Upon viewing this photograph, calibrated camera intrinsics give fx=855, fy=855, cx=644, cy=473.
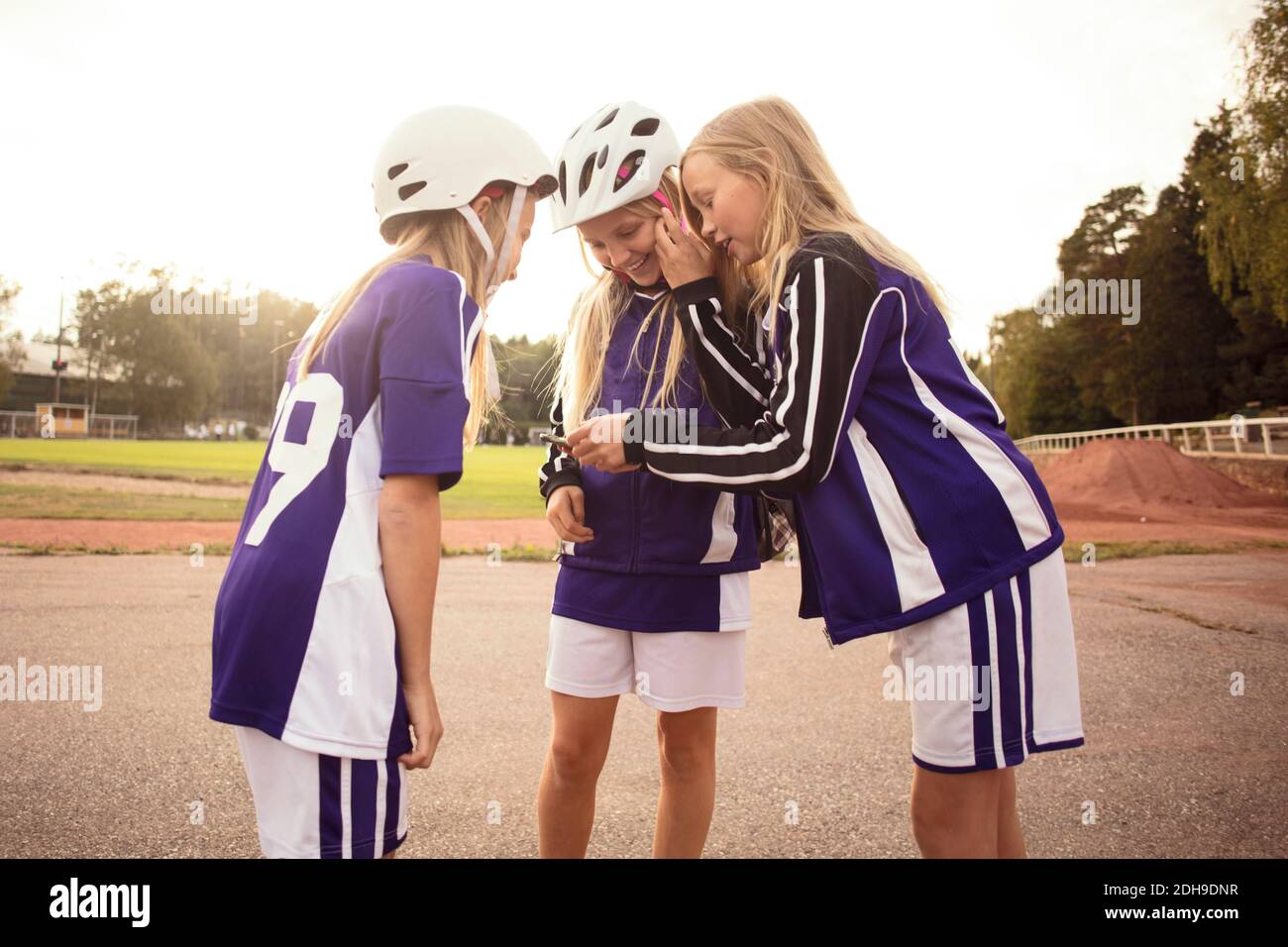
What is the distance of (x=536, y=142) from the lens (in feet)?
6.85

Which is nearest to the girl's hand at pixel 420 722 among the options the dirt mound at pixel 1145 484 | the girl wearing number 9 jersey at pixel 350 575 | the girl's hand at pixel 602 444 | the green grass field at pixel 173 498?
the girl wearing number 9 jersey at pixel 350 575

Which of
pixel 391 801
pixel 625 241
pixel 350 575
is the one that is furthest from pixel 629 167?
pixel 391 801

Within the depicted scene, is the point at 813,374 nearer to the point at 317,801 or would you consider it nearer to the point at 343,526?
the point at 343,526

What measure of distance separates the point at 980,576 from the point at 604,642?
1089 mm

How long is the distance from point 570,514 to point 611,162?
105 cm

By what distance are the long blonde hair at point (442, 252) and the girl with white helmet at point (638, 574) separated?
1.80ft

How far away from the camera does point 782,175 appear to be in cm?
213

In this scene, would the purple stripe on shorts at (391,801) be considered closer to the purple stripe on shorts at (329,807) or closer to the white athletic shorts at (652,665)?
the purple stripe on shorts at (329,807)

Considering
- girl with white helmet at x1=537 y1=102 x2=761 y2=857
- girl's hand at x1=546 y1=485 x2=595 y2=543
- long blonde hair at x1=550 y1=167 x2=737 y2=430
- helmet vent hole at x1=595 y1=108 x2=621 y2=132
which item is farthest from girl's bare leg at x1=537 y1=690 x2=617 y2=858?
helmet vent hole at x1=595 y1=108 x2=621 y2=132

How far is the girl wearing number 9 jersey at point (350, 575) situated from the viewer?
153 cm

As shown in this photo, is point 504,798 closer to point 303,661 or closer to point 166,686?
point 303,661
